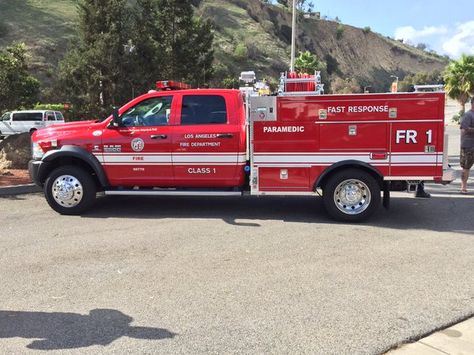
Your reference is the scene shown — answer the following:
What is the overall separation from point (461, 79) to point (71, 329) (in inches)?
1714

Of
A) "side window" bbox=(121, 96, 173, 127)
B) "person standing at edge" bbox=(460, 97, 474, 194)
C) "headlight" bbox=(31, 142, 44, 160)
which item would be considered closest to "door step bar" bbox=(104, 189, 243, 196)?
"side window" bbox=(121, 96, 173, 127)

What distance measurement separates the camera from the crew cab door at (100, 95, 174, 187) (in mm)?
7957

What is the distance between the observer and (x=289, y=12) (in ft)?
368

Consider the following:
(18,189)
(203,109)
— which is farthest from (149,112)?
(18,189)

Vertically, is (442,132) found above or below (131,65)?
below

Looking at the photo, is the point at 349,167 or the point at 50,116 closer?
the point at 349,167

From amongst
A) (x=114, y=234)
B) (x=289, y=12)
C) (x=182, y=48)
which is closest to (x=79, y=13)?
(x=182, y=48)

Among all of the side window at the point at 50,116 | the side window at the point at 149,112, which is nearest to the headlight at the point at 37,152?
the side window at the point at 149,112

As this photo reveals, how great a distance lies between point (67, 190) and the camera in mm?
8078

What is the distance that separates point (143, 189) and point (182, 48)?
10970mm

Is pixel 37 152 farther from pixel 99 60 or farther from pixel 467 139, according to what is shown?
pixel 467 139

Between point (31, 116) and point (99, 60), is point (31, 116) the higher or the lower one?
the lower one

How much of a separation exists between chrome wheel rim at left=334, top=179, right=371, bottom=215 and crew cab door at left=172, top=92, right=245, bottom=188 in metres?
1.52

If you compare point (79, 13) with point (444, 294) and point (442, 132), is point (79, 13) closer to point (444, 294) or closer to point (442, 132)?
point (442, 132)
